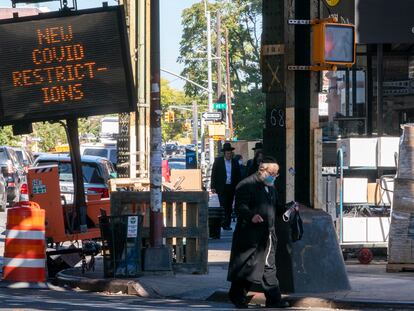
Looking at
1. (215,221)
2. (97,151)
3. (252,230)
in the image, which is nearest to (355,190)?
(215,221)

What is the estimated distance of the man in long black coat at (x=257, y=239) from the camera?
41.3ft

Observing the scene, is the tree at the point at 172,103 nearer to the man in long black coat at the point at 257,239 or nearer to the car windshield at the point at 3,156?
the car windshield at the point at 3,156

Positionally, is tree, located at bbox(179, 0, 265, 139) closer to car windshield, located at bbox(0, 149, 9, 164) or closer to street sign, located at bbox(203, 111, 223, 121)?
street sign, located at bbox(203, 111, 223, 121)

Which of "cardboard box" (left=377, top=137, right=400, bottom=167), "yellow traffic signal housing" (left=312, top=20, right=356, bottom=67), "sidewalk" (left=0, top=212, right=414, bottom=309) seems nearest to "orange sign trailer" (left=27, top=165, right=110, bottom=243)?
"sidewalk" (left=0, top=212, right=414, bottom=309)

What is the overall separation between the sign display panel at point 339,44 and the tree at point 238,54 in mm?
55666

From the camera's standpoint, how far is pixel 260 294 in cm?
1343

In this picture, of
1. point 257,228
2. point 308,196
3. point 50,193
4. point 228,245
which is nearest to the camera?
point 257,228

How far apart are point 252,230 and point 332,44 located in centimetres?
228

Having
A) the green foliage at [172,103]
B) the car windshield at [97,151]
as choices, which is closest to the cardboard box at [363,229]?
the car windshield at [97,151]

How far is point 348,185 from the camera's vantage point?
61.2 feet

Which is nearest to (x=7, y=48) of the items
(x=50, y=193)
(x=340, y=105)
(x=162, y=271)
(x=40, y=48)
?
(x=40, y=48)

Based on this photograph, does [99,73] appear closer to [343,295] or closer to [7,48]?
[7,48]

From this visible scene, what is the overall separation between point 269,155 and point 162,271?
3.20 meters

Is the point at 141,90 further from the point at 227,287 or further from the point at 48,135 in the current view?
the point at 48,135
